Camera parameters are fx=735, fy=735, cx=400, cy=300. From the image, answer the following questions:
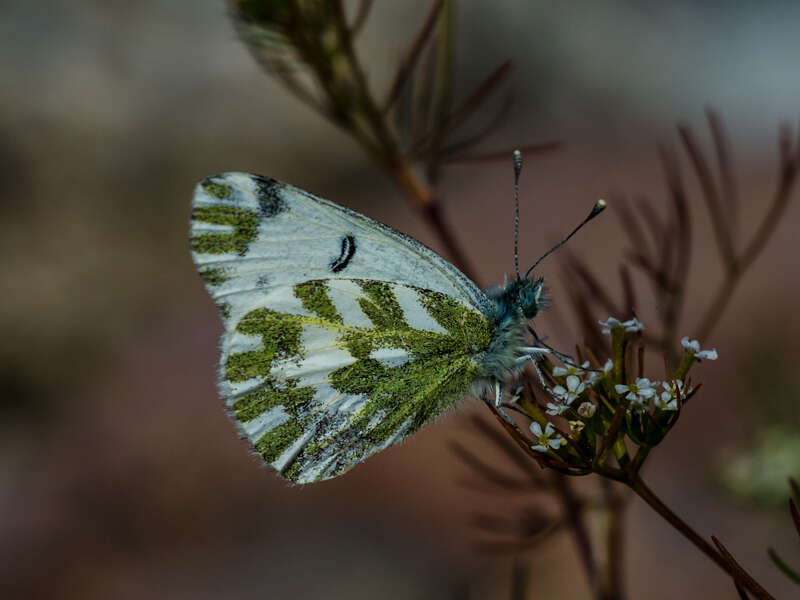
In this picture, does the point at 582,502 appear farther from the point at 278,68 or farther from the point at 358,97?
the point at 278,68

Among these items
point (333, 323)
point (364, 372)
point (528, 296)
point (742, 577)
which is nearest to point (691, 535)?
point (742, 577)

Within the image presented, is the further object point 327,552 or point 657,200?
point 657,200

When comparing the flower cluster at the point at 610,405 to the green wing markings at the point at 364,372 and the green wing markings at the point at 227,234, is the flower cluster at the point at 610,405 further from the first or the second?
the green wing markings at the point at 227,234

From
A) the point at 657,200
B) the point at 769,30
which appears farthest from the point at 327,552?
the point at 769,30

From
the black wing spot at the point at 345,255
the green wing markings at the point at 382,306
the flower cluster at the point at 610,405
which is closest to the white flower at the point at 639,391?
the flower cluster at the point at 610,405

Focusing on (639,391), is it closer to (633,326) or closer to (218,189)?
(633,326)

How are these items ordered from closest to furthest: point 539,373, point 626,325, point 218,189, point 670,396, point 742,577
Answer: point 742,577 < point 670,396 < point 626,325 < point 539,373 < point 218,189

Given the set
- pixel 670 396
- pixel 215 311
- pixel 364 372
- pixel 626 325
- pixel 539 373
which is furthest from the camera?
pixel 215 311
